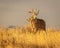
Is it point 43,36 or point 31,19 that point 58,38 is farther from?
point 31,19

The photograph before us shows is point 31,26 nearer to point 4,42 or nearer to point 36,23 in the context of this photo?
point 36,23

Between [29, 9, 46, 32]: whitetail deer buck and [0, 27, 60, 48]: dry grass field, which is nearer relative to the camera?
[0, 27, 60, 48]: dry grass field

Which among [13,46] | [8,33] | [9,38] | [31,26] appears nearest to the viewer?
Result: [13,46]

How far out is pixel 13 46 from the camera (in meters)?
17.0

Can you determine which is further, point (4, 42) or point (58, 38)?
point (58, 38)

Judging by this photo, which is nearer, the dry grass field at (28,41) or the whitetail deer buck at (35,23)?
the dry grass field at (28,41)

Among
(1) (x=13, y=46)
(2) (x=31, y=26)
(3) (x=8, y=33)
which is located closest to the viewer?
(1) (x=13, y=46)

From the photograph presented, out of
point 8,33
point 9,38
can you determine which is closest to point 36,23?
point 8,33

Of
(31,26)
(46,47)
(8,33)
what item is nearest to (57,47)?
(46,47)

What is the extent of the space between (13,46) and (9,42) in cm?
68

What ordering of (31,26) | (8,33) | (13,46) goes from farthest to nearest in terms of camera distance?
(31,26)
(8,33)
(13,46)

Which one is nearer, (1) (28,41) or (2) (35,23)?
(1) (28,41)

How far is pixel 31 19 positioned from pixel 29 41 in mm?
10572

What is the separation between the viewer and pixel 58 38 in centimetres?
1891
